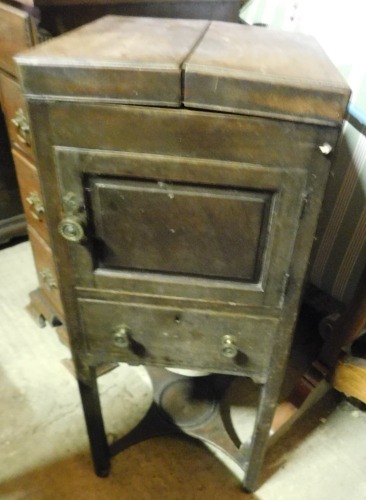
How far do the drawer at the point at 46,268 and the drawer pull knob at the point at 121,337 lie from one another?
463mm

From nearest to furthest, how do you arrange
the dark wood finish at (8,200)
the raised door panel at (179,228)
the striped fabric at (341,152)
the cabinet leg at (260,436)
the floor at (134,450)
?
1. the raised door panel at (179,228)
2. the cabinet leg at (260,436)
3. the striped fabric at (341,152)
4. the floor at (134,450)
5. the dark wood finish at (8,200)

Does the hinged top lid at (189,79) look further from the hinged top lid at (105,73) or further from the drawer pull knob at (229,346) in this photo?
the drawer pull knob at (229,346)

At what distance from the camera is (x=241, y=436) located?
1283 millimetres

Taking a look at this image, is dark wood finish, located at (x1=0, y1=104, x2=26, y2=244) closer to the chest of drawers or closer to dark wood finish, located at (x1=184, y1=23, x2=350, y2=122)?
the chest of drawers

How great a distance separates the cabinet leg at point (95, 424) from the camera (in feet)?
3.17

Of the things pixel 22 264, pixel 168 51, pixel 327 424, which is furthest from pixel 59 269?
pixel 22 264

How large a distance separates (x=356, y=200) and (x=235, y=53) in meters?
0.63

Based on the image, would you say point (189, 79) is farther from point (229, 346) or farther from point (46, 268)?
point (46, 268)

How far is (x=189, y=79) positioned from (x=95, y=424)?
825mm

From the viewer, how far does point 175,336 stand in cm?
84

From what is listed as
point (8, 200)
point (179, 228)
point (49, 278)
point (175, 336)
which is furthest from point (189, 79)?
point (8, 200)

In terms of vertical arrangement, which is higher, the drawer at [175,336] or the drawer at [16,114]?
the drawer at [16,114]

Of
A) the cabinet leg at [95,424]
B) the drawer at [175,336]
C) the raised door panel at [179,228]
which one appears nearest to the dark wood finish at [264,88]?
the raised door panel at [179,228]

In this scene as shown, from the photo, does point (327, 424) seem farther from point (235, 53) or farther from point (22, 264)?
point (22, 264)
